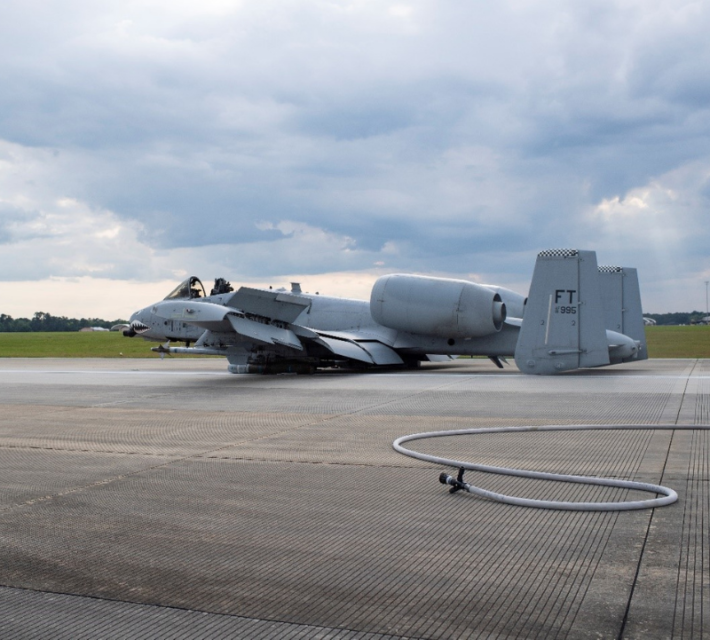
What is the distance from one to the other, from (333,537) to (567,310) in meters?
15.2

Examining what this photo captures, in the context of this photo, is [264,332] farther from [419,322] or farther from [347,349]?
[419,322]

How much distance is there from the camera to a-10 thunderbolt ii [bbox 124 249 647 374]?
1905 centimetres

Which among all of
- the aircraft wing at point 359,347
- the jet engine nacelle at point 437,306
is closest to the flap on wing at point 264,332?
the aircraft wing at point 359,347

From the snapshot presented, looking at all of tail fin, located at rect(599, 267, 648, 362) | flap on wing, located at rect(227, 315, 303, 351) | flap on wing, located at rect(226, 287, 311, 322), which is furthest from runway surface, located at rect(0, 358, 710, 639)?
tail fin, located at rect(599, 267, 648, 362)

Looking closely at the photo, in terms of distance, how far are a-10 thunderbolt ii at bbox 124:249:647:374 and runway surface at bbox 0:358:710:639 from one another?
27.9 ft

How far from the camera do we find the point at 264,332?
20.4 meters

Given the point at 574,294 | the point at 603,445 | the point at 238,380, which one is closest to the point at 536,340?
the point at 574,294

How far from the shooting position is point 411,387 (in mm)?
16500

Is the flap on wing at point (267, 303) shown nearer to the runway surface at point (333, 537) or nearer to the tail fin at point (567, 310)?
the tail fin at point (567, 310)

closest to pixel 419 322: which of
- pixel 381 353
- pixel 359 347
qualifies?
pixel 381 353

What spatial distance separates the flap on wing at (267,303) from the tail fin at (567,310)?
633cm

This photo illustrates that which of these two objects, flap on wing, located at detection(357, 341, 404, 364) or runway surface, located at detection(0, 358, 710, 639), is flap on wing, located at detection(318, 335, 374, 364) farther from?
runway surface, located at detection(0, 358, 710, 639)

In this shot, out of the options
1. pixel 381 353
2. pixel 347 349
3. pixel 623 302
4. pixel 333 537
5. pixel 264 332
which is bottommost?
pixel 333 537

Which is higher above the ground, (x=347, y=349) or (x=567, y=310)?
(x=567, y=310)
